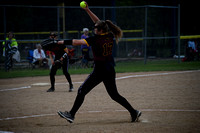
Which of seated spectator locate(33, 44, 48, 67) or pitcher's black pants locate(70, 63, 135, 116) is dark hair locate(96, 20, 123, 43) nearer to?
pitcher's black pants locate(70, 63, 135, 116)

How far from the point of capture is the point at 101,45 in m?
5.99

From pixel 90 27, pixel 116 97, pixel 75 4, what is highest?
pixel 75 4

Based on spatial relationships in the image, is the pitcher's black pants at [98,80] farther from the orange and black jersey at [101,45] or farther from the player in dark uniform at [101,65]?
the orange and black jersey at [101,45]

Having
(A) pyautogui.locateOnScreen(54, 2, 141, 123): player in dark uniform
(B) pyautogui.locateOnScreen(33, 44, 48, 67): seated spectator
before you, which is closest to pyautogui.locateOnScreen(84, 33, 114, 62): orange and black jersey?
(A) pyautogui.locateOnScreen(54, 2, 141, 123): player in dark uniform

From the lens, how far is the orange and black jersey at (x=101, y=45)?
5945 mm

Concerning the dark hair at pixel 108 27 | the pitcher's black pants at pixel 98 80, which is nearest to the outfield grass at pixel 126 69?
the pitcher's black pants at pixel 98 80

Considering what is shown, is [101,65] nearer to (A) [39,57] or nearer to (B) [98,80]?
(B) [98,80]

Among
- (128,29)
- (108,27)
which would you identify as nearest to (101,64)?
(108,27)

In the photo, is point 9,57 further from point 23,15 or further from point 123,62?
point 23,15

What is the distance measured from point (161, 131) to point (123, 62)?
13.4 m

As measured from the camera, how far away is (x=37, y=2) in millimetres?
27047

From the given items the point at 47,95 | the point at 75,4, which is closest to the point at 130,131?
the point at 47,95

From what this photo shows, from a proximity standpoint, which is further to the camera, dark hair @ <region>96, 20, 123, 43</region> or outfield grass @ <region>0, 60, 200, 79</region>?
outfield grass @ <region>0, 60, 200, 79</region>

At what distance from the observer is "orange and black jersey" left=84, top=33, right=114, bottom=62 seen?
234 inches
